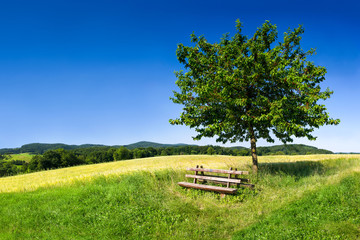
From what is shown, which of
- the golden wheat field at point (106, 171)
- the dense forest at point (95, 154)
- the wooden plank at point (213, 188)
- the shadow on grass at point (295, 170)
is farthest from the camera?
the dense forest at point (95, 154)

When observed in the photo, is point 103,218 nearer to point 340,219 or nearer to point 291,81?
point 340,219

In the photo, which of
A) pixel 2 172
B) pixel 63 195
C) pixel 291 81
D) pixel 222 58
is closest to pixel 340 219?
pixel 291 81

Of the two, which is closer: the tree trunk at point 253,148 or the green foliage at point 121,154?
the tree trunk at point 253,148

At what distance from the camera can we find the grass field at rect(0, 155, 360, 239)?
701 centimetres

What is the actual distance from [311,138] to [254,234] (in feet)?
26.1

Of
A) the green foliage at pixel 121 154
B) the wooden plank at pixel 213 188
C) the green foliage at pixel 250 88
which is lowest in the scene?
the green foliage at pixel 121 154

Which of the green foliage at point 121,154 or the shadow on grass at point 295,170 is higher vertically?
the shadow on grass at point 295,170

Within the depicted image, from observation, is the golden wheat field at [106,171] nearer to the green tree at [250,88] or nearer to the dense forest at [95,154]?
the green tree at [250,88]

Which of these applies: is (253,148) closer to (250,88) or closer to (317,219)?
(250,88)

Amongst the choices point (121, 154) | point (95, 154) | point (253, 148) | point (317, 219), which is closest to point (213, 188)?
point (317, 219)

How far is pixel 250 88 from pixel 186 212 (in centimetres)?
886

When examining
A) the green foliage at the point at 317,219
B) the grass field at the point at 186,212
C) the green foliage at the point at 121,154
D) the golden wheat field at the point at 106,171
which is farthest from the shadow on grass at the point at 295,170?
the green foliage at the point at 121,154

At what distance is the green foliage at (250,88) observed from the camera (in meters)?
11.6

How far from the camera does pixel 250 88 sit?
13.5 meters
